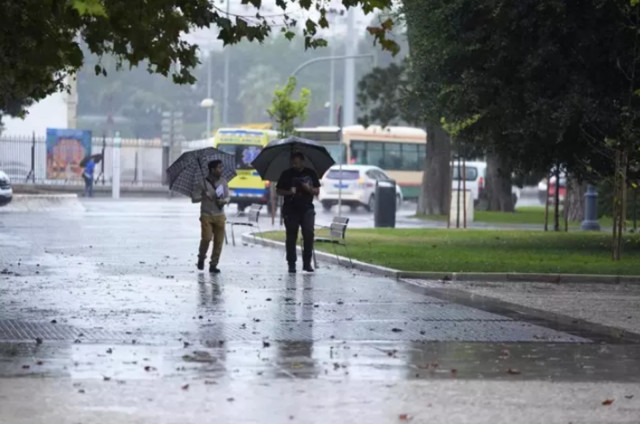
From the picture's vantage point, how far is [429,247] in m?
28.1

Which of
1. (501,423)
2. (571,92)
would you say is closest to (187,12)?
(501,423)

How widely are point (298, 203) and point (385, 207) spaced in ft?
52.3

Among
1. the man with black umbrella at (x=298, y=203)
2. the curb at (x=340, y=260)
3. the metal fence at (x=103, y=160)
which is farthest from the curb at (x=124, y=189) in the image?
the man with black umbrella at (x=298, y=203)

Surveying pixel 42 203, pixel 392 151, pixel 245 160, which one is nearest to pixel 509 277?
pixel 42 203

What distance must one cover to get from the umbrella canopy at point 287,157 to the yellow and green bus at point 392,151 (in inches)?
1634

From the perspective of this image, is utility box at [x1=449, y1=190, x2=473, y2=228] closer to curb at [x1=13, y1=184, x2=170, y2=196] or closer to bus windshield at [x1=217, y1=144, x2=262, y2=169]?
bus windshield at [x1=217, y1=144, x2=262, y2=169]

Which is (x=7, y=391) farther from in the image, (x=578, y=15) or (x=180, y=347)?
(x=578, y=15)

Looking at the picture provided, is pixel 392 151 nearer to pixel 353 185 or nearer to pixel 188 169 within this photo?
pixel 353 185

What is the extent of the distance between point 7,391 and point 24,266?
12196 millimetres

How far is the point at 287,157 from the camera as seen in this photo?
80.6 ft

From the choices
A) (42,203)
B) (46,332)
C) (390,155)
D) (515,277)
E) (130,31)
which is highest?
(130,31)

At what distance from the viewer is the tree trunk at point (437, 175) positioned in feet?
164

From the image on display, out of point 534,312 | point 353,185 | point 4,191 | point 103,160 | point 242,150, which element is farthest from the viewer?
point 103,160

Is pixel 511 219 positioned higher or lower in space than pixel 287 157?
lower
